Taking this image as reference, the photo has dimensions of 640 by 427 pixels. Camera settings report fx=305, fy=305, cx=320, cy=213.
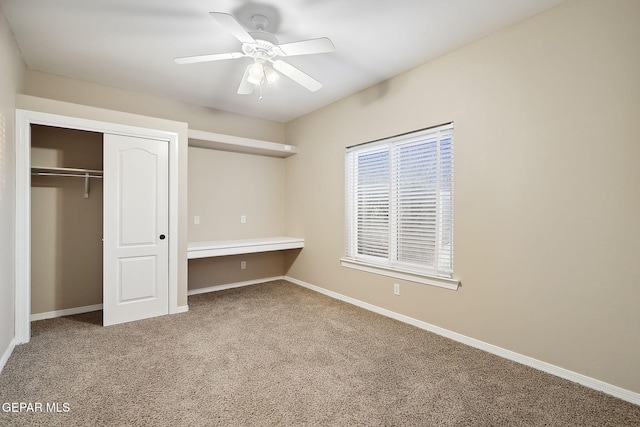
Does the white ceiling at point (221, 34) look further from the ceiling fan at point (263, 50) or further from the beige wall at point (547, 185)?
the beige wall at point (547, 185)

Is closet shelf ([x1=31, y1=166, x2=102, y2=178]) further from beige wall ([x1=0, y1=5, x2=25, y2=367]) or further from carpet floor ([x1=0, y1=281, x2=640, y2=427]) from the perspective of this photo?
carpet floor ([x1=0, y1=281, x2=640, y2=427])

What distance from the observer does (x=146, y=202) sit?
3.35 metres

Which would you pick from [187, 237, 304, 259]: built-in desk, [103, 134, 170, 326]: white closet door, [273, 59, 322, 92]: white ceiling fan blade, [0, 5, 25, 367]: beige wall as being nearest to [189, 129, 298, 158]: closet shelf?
[103, 134, 170, 326]: white closet door

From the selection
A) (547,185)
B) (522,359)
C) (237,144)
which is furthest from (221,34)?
(522,359)

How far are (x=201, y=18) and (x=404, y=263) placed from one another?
9.61 ft

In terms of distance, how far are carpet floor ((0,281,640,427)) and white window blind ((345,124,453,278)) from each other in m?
0.79

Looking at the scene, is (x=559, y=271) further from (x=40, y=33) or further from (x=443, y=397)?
(x=40, y=33)

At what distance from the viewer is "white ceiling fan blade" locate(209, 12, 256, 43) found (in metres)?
1.86

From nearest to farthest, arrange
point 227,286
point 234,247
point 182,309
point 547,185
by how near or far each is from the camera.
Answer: point 547,185, point 182,309, point 234,247, point 227,286

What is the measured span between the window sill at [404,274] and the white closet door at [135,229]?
223cm

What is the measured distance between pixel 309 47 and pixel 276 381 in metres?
2.40

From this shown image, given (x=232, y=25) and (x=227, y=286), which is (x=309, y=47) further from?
(x=227, y=286)

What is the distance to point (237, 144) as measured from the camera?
4.24m

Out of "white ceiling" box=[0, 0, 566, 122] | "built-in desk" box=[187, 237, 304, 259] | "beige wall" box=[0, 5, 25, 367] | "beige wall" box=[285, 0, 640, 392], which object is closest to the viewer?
"beige wall" box=[285, 0, 640, 392]
